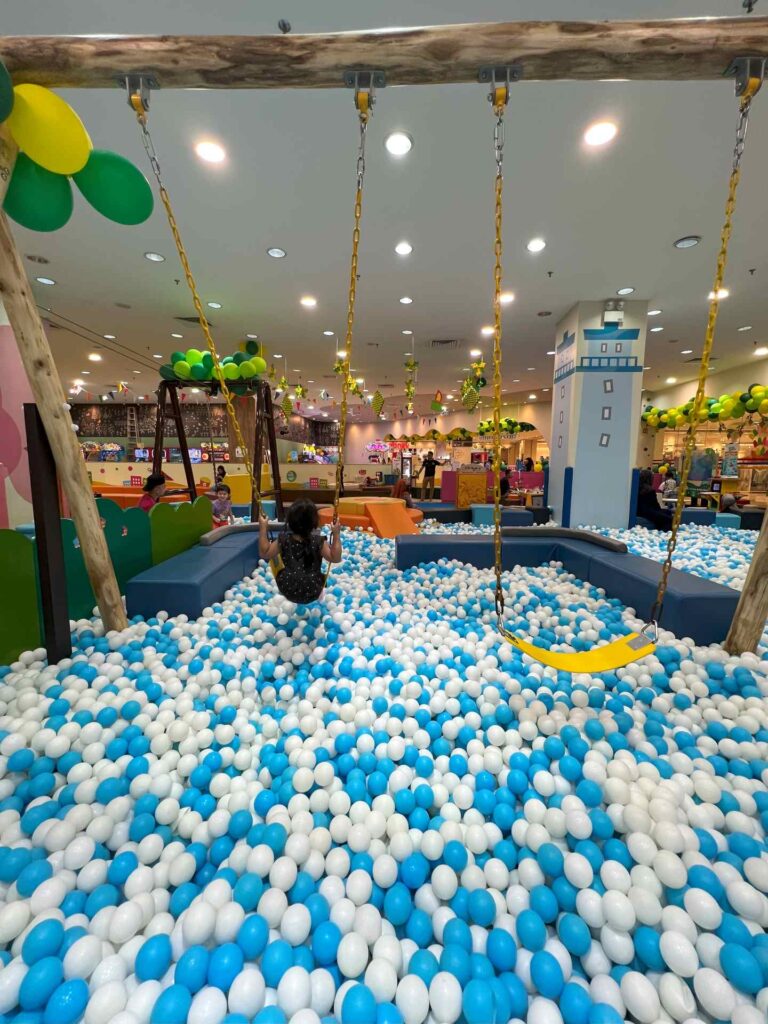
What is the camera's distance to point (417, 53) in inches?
55.4

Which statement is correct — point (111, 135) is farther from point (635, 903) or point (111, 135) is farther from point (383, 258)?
point (635, 903)

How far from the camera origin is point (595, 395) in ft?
18.8

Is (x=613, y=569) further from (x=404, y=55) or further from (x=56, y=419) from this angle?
(x=56, y=419)

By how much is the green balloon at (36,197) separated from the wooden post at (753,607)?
313cm

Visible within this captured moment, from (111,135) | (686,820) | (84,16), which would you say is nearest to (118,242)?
(111,135)

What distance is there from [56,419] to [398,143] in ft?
9.35

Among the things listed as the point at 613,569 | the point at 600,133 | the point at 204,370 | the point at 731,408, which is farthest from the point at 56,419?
the point at 731,408

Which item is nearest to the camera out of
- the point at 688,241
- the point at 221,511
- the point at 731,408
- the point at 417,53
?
the point at 417,53

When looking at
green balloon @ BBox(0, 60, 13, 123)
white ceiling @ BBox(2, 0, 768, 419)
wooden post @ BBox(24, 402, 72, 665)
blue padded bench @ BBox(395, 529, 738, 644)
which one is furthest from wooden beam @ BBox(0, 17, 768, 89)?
blue padded bench @ BBox(395, 529, 738, 644)

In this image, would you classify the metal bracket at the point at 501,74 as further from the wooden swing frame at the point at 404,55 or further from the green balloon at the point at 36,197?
the green balloon at the point at 36,197

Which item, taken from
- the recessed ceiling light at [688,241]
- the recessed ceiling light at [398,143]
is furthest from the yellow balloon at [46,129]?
the recessed ceiling light at [688,241]

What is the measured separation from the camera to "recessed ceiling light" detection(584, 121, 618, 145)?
8.93ft

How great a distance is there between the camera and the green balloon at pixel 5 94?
4.18 ft

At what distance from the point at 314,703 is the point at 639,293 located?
20.6 ft
